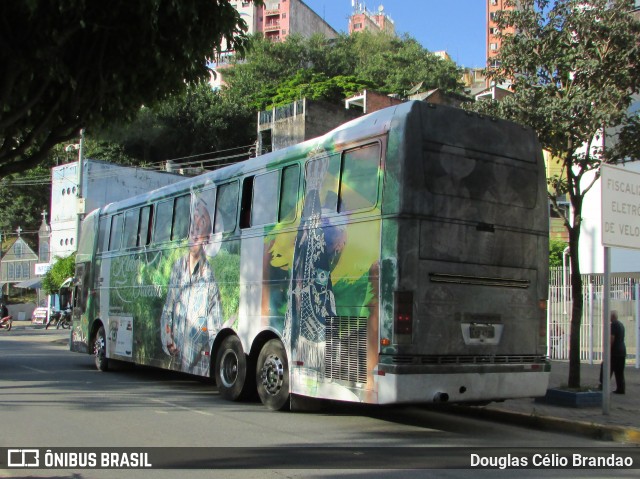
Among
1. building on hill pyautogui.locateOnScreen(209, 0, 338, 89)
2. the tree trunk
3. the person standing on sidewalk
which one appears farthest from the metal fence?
building on hill pyautogui.locateOnScreen(209, 0, 338, 89)

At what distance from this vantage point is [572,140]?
10.9 metres

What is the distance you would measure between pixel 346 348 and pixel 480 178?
2.77 m

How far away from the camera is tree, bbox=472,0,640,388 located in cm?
1082

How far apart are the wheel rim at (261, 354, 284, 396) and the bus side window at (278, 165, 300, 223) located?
2079mm

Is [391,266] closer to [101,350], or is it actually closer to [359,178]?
[359,178]

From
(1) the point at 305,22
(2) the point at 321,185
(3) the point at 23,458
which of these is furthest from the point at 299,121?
(1) the point at 305,22

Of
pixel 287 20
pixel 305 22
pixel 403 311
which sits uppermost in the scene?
pixel 305 22

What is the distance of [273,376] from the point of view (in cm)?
986

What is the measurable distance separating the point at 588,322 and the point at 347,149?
10735 millimetres

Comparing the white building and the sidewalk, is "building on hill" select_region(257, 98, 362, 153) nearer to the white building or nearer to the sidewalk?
the white building

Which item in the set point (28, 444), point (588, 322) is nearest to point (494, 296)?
point (28, 444)

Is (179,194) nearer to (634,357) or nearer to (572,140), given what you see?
(572,140)

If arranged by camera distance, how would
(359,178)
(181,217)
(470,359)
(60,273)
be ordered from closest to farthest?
(470,359), (359,178), (181,217), (60,273)

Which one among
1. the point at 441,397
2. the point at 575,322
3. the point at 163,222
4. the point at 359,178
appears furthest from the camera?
the point at 163,222
